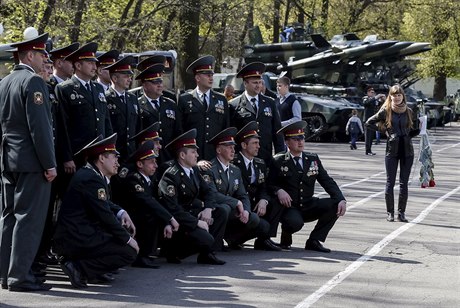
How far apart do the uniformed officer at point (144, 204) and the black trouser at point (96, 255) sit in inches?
40.1

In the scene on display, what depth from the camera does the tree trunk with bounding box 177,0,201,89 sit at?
3154cm

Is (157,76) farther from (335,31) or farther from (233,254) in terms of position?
(335,31)

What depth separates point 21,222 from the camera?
9258mm

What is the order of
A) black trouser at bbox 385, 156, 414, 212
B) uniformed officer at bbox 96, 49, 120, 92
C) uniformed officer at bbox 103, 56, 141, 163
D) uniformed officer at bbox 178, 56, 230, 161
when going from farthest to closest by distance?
black trouser at bbox 385, 156, 414, 212 → uniformed officer at bbox 178, 56, 230, 161 → uniformed officer at bbox 96, 49, 120, 92 → uniformed officer at bbox 103, 56, 141, 163

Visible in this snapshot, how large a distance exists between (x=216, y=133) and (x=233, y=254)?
1.48 m

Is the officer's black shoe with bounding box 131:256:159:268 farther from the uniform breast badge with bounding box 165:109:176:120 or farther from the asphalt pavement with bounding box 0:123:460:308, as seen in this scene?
the uniform breast badge with bounding box 165:109:176:120

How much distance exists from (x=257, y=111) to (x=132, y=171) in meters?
2.50

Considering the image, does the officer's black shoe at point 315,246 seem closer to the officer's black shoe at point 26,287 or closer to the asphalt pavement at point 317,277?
the asphalt pavement at point 317,277

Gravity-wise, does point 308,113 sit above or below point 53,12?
below

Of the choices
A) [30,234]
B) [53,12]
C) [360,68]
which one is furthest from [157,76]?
[360,68]

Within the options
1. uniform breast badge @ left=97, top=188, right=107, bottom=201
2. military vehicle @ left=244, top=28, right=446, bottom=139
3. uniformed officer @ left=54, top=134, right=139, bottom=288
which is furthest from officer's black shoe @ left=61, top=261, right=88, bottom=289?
military vehicle @ left=244, top=28, right=446, bottom=139

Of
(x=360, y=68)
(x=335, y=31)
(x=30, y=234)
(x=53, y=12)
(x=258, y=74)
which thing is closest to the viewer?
(x=30, y=234)

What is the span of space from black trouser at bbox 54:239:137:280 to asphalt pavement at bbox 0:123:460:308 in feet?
0.57

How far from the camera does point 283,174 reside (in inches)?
484
